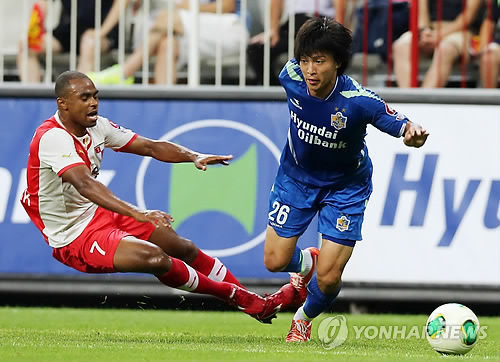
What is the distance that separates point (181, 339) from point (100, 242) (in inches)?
36.2

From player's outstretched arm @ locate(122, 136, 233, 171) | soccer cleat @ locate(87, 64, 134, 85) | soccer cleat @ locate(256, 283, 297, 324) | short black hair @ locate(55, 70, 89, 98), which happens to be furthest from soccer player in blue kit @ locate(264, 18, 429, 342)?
soccer cleat @ locate(87, 64, 134, 85)

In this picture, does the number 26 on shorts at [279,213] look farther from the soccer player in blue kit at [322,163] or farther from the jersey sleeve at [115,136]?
the jersey sleeve at [115,136]

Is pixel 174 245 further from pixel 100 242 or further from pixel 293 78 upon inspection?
pixel 293 78

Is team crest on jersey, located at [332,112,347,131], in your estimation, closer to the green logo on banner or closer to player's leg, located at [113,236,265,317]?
player's leg, located at [113,236,265,317]

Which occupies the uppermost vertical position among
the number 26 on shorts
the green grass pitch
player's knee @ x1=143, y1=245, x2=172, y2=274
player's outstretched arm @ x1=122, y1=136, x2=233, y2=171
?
player's outstretched arm @ x1=122, y1=136, x2=233, y2=171

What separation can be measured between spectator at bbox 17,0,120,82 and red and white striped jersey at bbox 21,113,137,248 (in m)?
3.04

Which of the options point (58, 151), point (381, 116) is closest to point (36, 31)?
point (58, 151)

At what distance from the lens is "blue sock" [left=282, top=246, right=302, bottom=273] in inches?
313

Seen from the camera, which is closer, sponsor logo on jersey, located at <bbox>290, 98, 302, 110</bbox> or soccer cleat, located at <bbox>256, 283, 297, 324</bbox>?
sponsor logo on jersey, located at <bbox>290, 98, 302, 110</bbox>

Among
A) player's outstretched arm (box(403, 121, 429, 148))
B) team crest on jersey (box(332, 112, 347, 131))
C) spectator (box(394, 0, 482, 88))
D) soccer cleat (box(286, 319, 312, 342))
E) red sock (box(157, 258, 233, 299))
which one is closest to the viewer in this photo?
player's outstretched arm (box(403, 121, 429, 148))

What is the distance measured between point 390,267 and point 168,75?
286 centimetres

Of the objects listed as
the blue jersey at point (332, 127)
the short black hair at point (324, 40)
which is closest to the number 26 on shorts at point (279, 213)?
the blue jersey at point (332, 127)

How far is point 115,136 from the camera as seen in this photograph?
798cm

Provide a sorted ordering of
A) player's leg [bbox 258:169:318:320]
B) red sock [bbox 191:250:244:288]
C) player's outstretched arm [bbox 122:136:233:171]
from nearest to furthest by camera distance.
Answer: player's leg [bbox 258:169:318:320], player's outstretched arm [bbox 122:136:233:171], red sock [bbox 191:250:244:288]
